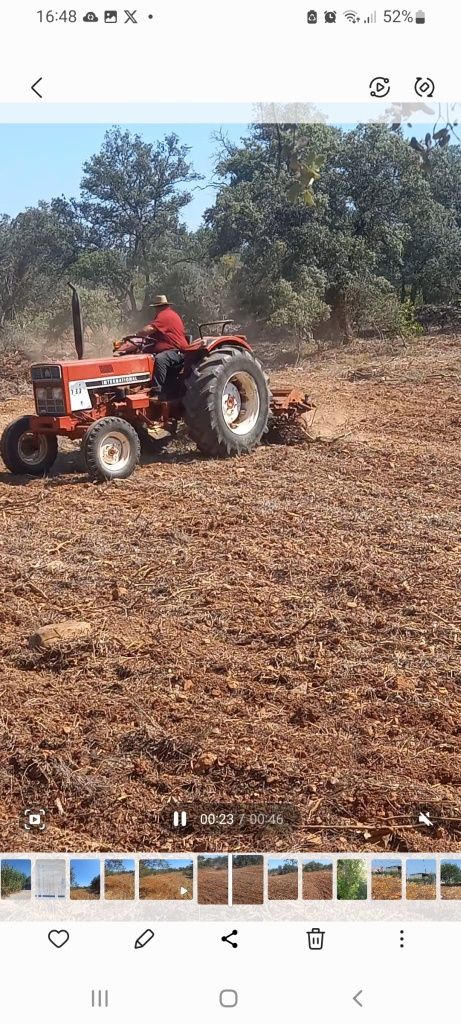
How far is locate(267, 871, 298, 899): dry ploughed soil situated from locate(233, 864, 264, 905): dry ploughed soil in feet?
0.08

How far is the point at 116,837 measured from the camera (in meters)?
3.20

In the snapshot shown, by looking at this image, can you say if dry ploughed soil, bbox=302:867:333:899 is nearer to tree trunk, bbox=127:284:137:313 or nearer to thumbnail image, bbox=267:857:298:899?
thumbnail image, bbox=267:857:298:899

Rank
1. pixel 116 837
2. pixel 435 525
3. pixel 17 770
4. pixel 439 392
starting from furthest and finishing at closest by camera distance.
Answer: pixel 439 392
pixel 435 525
pixel 17 770
pixel 116 837

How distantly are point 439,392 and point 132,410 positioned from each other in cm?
566

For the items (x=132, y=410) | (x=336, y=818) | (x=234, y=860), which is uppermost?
(x=132, y=410)

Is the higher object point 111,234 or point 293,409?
point 111,234

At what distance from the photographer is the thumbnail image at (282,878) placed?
2.27 m

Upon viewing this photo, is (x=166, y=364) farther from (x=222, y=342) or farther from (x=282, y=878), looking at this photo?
(x=282, y=878)

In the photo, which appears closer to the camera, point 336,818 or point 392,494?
point 336,818

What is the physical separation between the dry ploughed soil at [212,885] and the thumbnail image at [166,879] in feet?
0.10

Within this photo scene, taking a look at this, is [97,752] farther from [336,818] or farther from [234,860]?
[234,860]

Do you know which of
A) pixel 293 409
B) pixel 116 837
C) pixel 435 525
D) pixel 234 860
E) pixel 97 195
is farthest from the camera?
pixel 97 195

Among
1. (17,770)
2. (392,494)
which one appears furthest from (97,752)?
(392,494)

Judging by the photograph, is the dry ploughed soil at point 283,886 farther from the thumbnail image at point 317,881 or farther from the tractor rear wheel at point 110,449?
the tractor rear wheel at point 110,449
